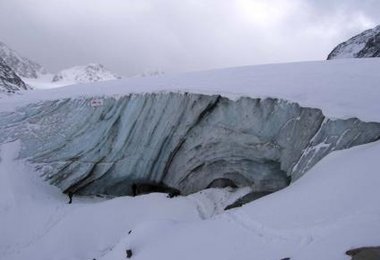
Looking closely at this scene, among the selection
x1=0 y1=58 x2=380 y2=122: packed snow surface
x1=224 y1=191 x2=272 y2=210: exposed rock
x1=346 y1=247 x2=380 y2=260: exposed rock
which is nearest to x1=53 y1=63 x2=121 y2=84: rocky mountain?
x1=0 y1=58 x2=380 y2=122: packed snow surface

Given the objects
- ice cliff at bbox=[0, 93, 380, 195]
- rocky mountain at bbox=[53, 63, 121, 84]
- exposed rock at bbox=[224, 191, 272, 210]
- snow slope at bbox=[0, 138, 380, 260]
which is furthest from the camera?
rocky mountain at bbox=[53, 63, 121, 84]

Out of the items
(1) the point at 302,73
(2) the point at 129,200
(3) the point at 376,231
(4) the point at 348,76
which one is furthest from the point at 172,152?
(3) the point at 376,231

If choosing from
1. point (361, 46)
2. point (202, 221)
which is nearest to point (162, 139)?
point (202, 221)

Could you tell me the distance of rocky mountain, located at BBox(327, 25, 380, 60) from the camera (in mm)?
52469

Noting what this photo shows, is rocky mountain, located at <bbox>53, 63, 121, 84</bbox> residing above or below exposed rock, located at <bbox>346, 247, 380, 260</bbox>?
above

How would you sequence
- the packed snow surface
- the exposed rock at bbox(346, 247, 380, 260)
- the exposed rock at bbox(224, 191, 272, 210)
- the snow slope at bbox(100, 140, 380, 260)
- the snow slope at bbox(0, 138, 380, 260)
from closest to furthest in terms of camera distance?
the exposed rock at bbox(346, 247, 380, 260), the snow slope at bbox(100, 140, 380, 260), the snow slope at bbox(0, 138, 380, 260), the packed snow surface, the exposed rock at bbox(224, 191, 272, 210)

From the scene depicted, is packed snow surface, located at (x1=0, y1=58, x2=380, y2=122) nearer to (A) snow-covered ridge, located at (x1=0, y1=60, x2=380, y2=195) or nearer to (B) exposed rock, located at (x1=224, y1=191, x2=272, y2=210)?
(A) snow-covered ridge, located at (x1=0, y1=60, x2=380, y2=195)

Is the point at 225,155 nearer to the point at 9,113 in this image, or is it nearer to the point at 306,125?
the point at 306,125

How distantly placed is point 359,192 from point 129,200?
1070 cm

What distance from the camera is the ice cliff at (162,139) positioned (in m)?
14.4

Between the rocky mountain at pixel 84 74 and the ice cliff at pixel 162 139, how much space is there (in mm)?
158591

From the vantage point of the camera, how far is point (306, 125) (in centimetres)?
Answer: 1316

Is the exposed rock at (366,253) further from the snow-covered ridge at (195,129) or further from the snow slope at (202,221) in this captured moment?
the snow-covered ridge at (195,129)

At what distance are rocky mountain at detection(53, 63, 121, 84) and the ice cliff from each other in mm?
158591
